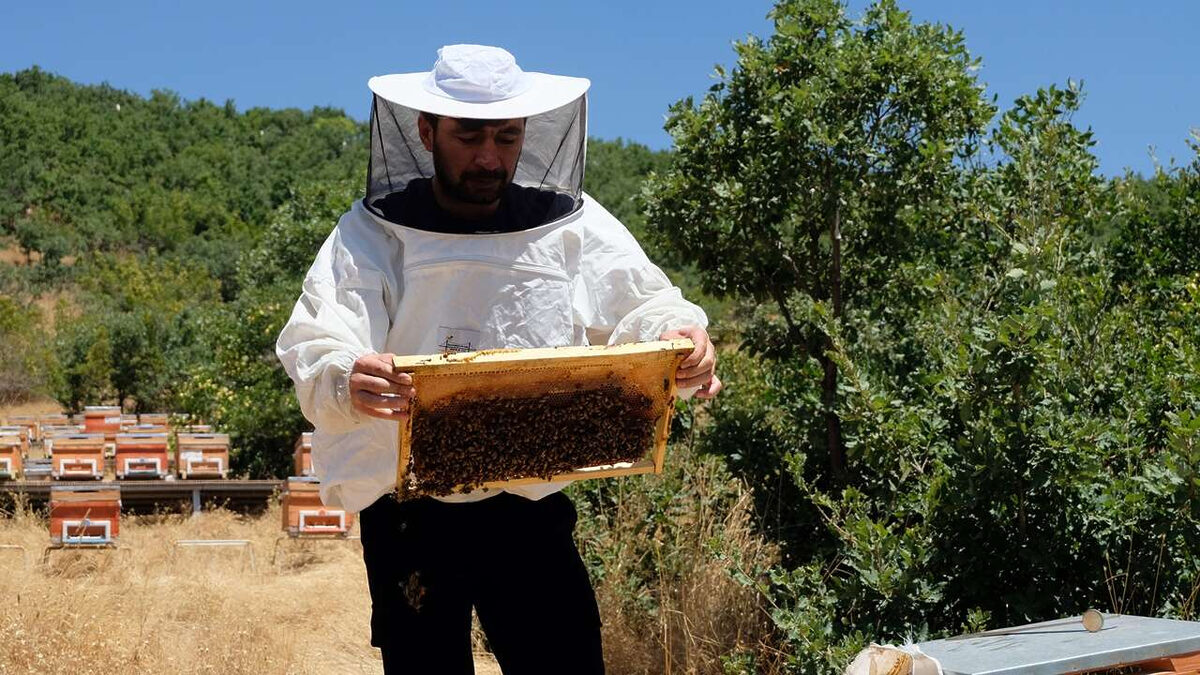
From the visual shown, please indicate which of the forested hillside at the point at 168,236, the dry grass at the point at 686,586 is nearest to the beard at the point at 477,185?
the dry grass at the point at 686,586

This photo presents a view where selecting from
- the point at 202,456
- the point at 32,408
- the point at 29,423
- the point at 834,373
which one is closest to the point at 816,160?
the point at 834,373

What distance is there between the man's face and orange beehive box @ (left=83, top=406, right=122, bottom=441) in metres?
12.4

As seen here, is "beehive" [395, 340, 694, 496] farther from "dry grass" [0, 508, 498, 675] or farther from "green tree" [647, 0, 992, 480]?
"dry grass" [0, 508, 498, 675]

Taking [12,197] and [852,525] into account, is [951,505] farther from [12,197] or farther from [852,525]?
[12,197]

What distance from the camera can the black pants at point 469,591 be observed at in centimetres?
312

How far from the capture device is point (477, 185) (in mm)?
3221

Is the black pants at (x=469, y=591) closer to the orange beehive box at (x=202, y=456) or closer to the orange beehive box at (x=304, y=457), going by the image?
the orange beehive box at (x=304, y=457)

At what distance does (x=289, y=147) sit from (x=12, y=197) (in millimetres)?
15732

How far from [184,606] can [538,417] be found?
18.4 feet

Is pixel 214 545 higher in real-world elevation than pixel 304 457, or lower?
lower

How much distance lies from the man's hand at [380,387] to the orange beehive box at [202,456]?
35.7 feet

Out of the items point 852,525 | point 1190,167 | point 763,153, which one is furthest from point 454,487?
point 1190,167

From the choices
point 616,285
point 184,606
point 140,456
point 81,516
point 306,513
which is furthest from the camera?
point 140,456

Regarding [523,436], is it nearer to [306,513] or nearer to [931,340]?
[931,340]
